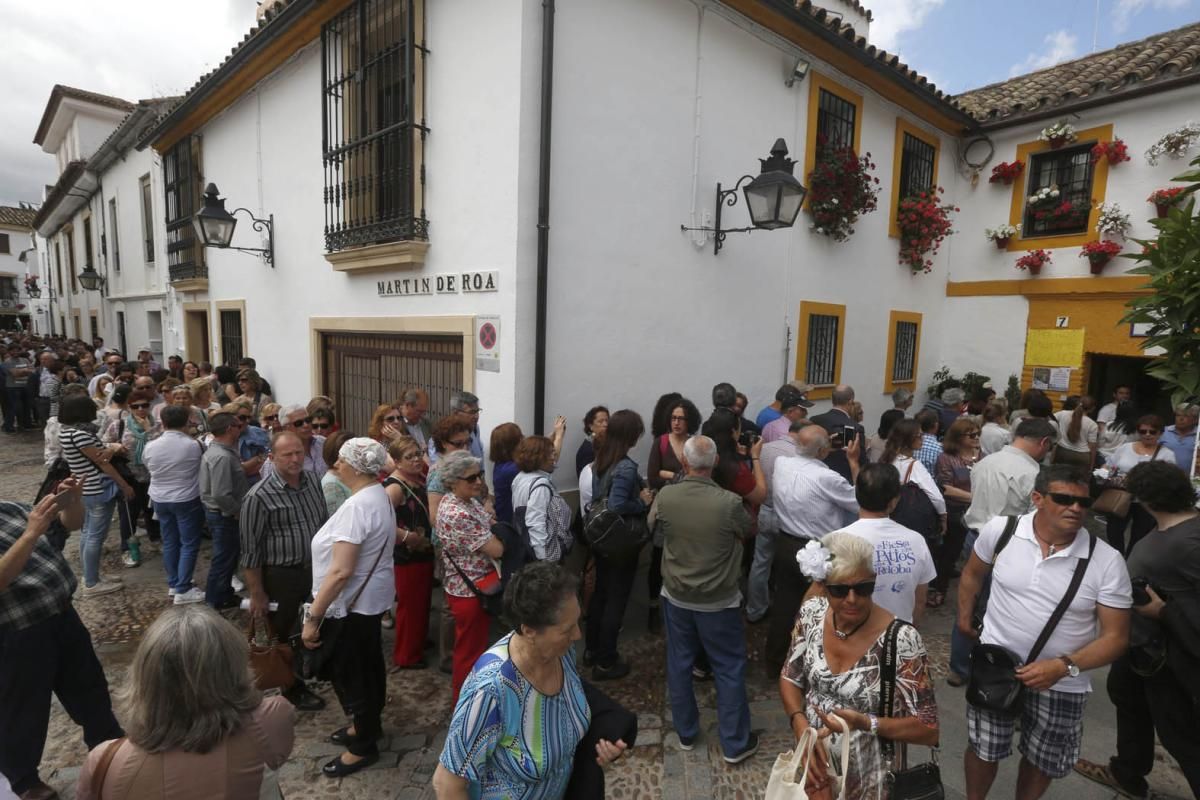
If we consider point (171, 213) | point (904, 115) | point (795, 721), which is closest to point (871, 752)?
point (795, 721)

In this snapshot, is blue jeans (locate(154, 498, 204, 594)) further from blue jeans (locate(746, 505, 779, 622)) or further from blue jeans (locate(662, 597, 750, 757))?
blue jeans (locate(746, 505, 779, 622))

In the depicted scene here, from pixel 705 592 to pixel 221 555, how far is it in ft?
13.2

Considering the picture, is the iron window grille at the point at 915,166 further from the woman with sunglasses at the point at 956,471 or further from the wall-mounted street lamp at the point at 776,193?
the woman with sunglasses at the point at 956,471

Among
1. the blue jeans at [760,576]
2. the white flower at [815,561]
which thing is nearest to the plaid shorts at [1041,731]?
the white flower at [815,561]

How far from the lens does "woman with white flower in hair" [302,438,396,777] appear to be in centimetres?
297

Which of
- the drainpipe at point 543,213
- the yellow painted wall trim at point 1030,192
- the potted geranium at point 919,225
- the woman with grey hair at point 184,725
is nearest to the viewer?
the woman with grey hair at point 184,725

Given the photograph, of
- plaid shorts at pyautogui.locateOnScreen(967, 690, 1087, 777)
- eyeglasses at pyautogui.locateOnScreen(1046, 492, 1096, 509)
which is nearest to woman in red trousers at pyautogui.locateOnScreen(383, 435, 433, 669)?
plaid shorts at pyautogui.locateOnScreen(967, 690, 1087, 777)

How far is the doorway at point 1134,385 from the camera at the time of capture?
951 cm

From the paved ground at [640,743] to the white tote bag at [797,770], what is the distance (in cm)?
128

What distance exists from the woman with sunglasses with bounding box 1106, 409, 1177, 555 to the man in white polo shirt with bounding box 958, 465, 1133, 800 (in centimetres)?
352

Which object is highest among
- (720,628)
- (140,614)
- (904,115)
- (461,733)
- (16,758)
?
(904,115)

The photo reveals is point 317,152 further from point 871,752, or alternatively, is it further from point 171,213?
point 871,752

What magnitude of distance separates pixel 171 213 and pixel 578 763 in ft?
44.3

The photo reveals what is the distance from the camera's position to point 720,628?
3.28m
